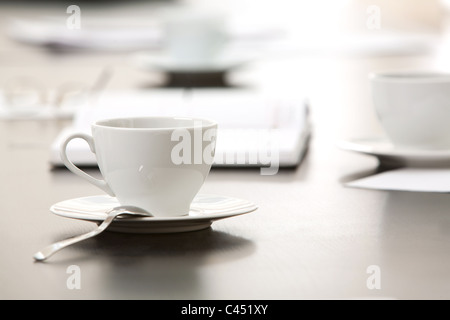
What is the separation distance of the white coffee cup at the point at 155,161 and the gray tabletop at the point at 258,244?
3 centimetres

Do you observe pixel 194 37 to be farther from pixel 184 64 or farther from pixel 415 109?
pixel 415 109

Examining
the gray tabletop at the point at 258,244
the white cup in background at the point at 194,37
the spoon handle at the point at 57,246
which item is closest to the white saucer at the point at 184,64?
the white cup in background at the point at 194,37

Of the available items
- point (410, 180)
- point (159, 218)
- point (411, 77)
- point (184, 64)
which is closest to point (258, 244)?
point (159, 218)

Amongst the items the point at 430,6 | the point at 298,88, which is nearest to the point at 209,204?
the point at 298,88

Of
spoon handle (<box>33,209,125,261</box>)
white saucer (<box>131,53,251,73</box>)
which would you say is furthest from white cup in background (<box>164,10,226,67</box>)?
spoon handle (<box>33,209,125,261</box>)

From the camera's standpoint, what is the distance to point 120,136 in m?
0.65

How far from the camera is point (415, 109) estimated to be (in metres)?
0.92

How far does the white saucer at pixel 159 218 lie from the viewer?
0.63m

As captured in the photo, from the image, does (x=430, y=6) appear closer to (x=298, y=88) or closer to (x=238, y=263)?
(x=298, y=88)

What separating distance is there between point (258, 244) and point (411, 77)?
434 mm

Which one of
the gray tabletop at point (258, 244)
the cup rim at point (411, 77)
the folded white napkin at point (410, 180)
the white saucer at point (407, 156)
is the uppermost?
the cup rim at point (411, 77)

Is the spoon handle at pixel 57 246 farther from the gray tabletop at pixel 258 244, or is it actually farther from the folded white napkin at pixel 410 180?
the folded white napkin at pixel 410 180

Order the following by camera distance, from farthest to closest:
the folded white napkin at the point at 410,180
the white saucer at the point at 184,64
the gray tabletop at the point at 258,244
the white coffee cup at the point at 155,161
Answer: the white saucer at the point at 184,64 → the folded white napkin at the point at 410,180 → the white coffee cup at the point at 155,161 → the gray tabletop at the point at 258,244

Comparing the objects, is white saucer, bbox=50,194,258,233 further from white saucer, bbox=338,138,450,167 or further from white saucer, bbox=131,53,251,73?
white saucer, bbox=131,53,251,73
